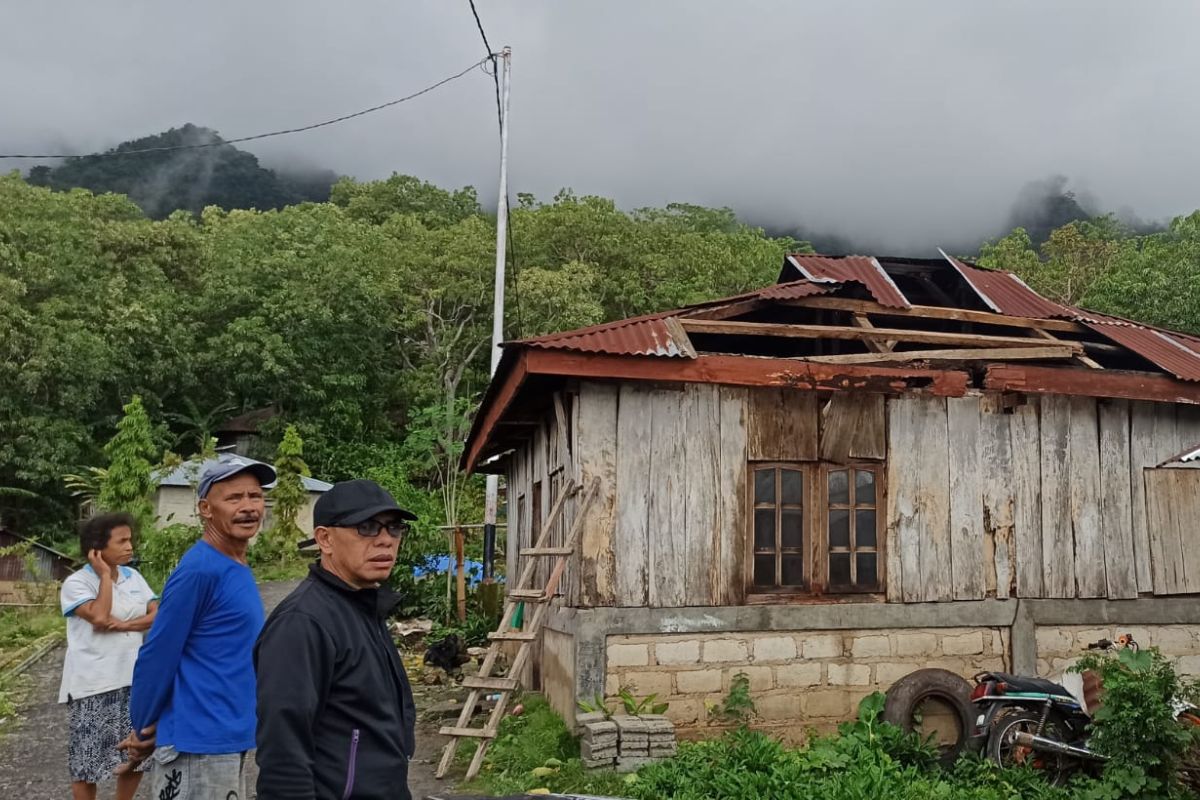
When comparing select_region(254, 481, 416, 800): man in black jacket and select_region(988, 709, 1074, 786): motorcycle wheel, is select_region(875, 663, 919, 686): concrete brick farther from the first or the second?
select_region(254, 481, 416, 800): man in black jacket

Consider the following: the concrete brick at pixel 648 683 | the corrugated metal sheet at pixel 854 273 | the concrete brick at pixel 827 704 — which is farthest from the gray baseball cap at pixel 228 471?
the corrugated metal sheet at pixel 854 273

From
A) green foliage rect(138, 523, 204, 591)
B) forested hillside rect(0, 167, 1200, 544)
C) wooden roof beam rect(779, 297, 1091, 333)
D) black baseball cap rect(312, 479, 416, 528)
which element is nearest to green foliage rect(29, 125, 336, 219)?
forested hillside rect(0, 167, 1200, 544)

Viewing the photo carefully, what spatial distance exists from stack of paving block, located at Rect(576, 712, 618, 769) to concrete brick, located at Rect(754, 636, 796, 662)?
→ 1522mm

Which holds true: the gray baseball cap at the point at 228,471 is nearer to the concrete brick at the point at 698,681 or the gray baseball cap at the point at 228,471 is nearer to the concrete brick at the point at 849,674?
the concrete brick at the point at 698,681

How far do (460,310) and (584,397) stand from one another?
25.1 metres

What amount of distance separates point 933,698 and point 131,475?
19.5 meters

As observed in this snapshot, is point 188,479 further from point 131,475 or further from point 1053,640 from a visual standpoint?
point 1053,640

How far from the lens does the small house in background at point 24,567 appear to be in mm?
21803

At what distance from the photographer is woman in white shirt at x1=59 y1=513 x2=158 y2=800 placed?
16.3ft

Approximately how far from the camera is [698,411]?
8.41 metres

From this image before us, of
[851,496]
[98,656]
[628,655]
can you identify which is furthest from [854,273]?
[98,656]

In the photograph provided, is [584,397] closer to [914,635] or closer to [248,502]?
[914,635]

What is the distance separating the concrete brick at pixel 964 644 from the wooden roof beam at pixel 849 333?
2637mm

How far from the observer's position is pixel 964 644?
869 centimetres
